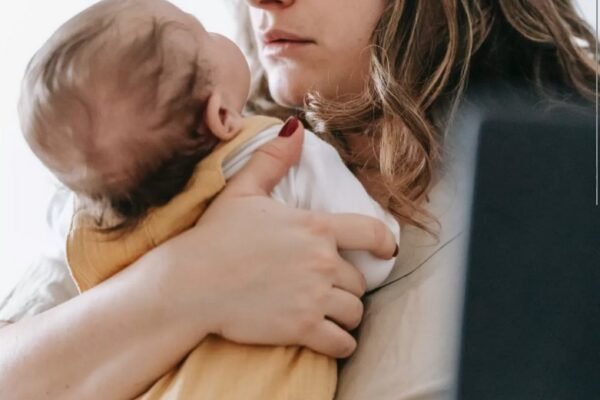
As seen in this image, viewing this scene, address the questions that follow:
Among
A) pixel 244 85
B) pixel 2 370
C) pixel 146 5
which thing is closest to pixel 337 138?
pixel 244 85

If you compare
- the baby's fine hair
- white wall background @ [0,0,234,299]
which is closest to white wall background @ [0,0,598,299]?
white wall background @ [0,0,234,299]

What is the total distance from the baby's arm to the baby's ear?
0.03 metres

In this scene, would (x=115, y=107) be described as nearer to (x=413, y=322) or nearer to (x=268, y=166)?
(x=268, y=166)

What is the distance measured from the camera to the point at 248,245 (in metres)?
0.76

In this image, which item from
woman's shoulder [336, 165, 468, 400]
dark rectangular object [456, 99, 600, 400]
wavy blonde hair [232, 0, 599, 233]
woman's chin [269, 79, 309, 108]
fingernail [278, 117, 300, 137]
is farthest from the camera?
woman's chin [269, 79, 309, 108]

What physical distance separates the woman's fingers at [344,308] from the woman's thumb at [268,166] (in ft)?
0.42

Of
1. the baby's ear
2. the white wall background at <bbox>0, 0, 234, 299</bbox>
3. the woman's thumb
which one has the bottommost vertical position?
the white wall background at <bbox>0, 0, 234, 299</bbox>

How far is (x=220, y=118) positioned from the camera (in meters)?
0.79

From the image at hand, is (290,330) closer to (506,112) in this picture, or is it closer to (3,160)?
(506,112)

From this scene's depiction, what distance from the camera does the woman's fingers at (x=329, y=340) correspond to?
74 centimetres

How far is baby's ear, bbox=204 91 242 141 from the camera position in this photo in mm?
766

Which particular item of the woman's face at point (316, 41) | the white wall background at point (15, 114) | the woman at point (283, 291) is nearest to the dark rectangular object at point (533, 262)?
the woman at point (283, 291)

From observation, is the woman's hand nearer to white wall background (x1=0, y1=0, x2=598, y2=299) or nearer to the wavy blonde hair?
the wavy blonde hair

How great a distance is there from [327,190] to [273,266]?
9 cm
